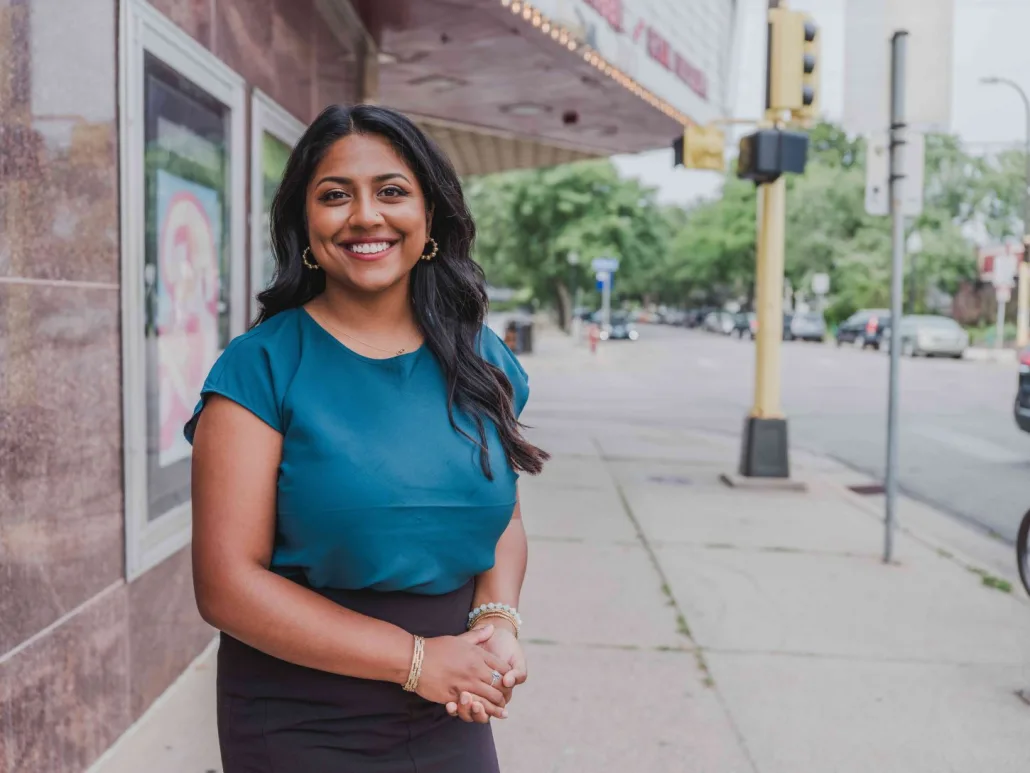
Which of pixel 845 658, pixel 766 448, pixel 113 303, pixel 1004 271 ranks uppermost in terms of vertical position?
pixel 1004 271

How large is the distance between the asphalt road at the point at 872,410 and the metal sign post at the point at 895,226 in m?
2.02

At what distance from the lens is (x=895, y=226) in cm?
593

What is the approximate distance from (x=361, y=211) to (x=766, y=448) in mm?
7235

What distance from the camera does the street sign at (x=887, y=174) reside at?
5.89 meters

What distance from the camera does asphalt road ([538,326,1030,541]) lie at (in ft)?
30.3

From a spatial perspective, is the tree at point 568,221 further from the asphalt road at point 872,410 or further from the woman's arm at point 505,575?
the woman's arm at point 505,575

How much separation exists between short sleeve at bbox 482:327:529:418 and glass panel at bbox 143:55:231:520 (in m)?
2.13

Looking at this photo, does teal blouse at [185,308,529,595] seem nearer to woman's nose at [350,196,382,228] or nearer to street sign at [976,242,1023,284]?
woman's nose at [350,196,382,228]

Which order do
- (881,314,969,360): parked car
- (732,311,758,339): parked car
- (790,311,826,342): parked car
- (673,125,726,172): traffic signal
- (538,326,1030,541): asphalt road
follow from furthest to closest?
(732,311,758,339): parked car → (790,311,826,342): parked car → (881,314,969,360): parked car → (538,326,1030,541): asphalt road → (673,125,726,172): traffic signal

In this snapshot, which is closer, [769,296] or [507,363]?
[507,363]

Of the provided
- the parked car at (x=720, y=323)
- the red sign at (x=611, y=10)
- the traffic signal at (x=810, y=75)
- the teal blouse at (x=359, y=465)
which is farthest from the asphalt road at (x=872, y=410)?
the parked car at (x=720, y=323)

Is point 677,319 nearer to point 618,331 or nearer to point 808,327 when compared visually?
point 618,331

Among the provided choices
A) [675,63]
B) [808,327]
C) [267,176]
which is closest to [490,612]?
[267,176]

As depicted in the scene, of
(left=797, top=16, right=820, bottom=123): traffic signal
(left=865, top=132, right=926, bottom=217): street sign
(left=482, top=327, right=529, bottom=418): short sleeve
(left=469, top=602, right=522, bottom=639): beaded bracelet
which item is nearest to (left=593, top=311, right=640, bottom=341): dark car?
(left=797, top=16, right=820, bottom=123): traffic signal
